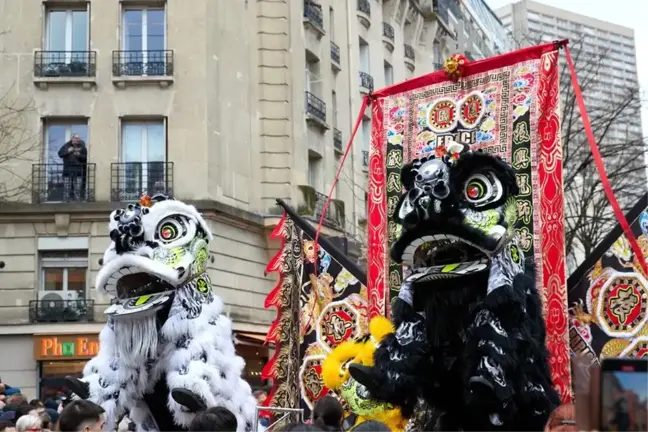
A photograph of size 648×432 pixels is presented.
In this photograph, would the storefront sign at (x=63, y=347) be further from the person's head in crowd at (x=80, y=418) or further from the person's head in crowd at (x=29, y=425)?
the person's head in crowd at (x=80, y=418)

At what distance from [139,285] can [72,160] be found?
11.8m

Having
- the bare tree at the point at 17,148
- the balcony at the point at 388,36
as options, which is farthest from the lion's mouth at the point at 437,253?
the balcony at the point at 388,36

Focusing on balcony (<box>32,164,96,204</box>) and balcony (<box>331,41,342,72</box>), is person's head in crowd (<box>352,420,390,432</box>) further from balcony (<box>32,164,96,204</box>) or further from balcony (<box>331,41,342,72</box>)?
balcony (<box>331,41,342,72</box>)

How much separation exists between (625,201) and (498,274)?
72.6ft

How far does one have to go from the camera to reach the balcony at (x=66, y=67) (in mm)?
18188

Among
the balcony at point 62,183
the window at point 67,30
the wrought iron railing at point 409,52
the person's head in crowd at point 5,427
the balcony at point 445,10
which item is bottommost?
the person's head in crowd at point 5,427

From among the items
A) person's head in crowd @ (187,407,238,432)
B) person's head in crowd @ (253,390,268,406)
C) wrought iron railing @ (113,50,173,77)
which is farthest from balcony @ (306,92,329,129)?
person's head in crowd @ (187,407,238,432)

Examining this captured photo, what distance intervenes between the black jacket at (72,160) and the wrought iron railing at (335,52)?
804 cm

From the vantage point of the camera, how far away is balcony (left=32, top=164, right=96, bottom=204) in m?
18.0

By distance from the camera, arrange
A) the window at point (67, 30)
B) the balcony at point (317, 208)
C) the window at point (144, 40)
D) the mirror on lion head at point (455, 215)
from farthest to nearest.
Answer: the balcony at point (317, 208)
the window at point (67, 30)
the window at point (144, 40)
the mirror on lion head at point (455, 215)

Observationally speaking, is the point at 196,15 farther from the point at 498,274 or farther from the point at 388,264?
the point at 498,274

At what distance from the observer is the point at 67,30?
18.6 m

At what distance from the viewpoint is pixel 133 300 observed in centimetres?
663

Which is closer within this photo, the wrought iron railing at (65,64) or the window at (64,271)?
the window at (64,271)
